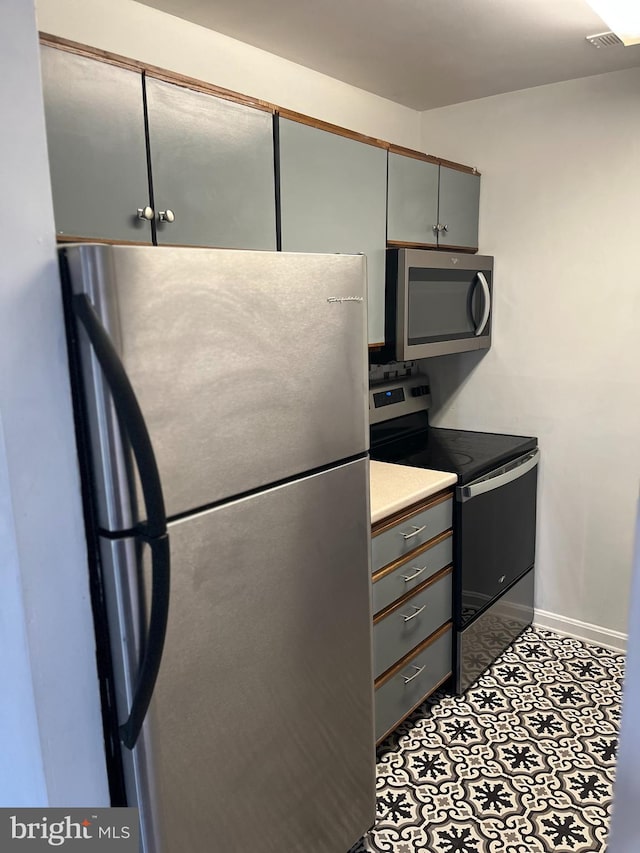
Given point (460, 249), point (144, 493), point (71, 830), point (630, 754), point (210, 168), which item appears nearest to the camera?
point (630, 754)

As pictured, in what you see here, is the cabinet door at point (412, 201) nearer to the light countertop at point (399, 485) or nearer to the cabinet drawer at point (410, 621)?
the light countertop at point (399, 485)

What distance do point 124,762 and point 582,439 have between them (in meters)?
2.35

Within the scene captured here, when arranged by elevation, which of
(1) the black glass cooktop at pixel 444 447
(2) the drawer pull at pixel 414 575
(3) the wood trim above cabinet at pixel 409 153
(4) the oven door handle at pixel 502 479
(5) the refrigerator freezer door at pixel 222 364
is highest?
(3) the wood trim above cabinet at pixel 409 153

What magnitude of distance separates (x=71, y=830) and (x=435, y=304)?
2149 mm

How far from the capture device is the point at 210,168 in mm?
1808

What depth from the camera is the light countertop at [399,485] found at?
214 centimetres

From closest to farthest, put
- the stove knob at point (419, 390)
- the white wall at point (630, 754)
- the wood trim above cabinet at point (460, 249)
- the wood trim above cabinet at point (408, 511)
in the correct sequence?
the white wall at point (630, 754)
the wood trim above cabinet at point (408, 511)
the wood trim above cabinet at point (460, 249)
the stove knob at point (419, 390)

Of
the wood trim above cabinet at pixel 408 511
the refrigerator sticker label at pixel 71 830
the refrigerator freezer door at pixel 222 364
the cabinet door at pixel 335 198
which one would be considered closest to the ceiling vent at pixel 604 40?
the cabinet door at pixel 335 198

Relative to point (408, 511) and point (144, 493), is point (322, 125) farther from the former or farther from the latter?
point (144, 493)

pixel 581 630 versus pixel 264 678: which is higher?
pixel 264 678

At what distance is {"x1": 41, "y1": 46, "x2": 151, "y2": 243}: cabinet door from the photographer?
146 cm

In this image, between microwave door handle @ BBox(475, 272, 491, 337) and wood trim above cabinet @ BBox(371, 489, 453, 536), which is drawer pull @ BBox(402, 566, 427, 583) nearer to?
wood trim above cabinet @ BBox(371, 489, 453, 536)

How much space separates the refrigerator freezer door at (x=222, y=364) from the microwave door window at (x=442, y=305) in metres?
0.95

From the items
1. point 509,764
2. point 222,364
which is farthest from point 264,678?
point 509,764
